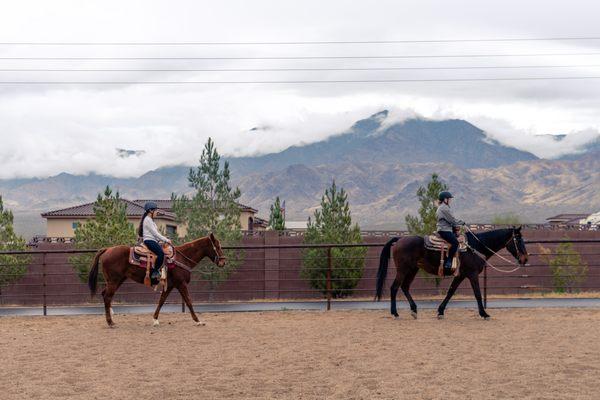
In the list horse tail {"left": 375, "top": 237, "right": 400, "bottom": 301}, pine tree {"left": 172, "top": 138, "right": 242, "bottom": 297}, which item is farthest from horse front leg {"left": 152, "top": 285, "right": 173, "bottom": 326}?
pine tree {"left": 172, "top": 138, "right": 242, "bottom": 297}

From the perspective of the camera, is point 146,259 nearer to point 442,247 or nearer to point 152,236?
point 152,236

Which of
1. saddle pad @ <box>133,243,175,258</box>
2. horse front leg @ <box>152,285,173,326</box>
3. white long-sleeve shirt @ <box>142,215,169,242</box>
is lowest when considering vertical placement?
horse front leg @ <box>152,285,173,326</box>

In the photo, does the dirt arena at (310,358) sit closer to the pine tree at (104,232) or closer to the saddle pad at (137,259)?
the saddle pad at (137,259)

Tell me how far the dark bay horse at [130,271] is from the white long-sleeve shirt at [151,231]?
2.09 feet

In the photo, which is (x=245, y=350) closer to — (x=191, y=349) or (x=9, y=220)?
(x=191, y=349)

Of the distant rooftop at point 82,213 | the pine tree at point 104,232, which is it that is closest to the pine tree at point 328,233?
the pine tree at point 104,232

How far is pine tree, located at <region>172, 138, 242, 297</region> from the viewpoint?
3309cm

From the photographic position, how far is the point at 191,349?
38.1 feet

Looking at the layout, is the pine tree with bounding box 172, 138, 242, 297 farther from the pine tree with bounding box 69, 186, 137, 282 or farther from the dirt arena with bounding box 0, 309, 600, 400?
the dirt arena with bounding box 0, 309, 600, 400

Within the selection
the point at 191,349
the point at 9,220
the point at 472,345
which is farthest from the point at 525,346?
the point at 9,220

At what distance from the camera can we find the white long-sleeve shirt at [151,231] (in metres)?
14.1

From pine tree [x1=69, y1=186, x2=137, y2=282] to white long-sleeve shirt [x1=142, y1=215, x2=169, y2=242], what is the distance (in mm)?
16693

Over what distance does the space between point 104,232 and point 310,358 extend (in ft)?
72.9

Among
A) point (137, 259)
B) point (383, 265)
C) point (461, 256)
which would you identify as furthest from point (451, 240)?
point (137, 259)
